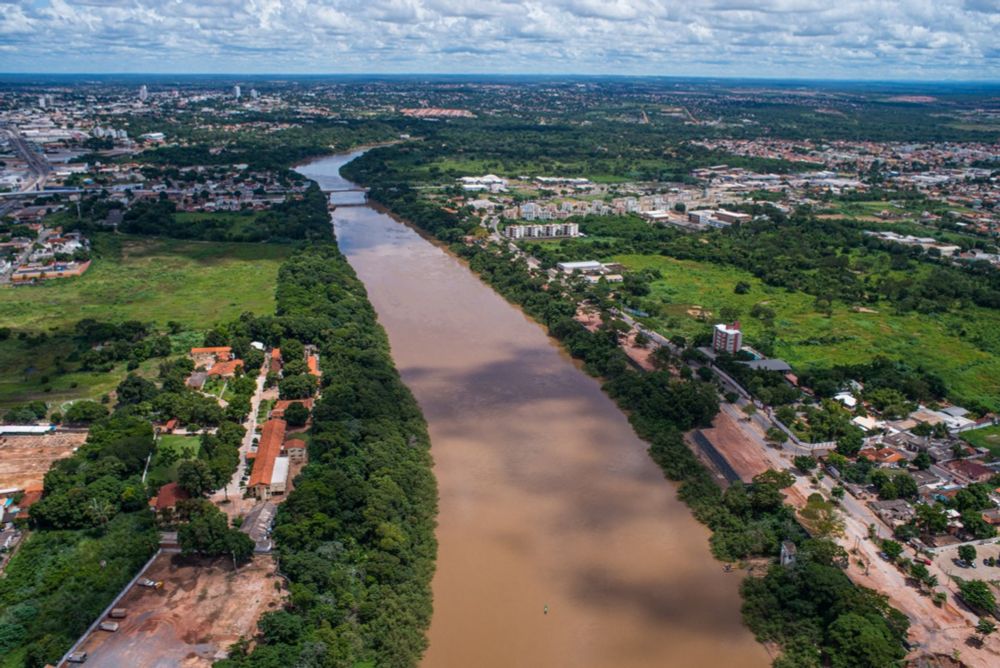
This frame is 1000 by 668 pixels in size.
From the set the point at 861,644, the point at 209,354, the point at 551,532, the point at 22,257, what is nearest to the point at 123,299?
the point at 209,354

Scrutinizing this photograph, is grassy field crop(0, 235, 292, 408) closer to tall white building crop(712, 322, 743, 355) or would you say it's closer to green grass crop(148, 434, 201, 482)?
green grass crop(148, 434, 201, 482)

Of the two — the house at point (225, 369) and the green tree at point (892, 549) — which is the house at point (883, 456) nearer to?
the green tree at point (892, 549)

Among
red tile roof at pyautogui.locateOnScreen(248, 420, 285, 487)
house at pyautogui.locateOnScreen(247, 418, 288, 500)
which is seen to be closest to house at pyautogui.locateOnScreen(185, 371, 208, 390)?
red tile roof at pyautogui.locateOnScreen(248, 420, 285, 487)

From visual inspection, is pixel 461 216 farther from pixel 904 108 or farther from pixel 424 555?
pixel 904 108

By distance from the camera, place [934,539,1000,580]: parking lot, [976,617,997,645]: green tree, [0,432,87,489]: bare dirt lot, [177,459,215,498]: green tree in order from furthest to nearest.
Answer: [0,432,87,489]: bare dirt lot < [177,459,215,498]: green tree < [934,539,1000,580]: parking lot < [976,617,997,645]: green tree

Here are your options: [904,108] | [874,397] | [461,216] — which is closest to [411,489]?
[874,397]

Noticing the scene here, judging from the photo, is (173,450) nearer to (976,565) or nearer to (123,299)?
(123,299)

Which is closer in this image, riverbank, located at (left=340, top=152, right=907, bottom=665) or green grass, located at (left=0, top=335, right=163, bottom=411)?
riverbank, located at (left=340, top=152, right=907, bottom=665)
